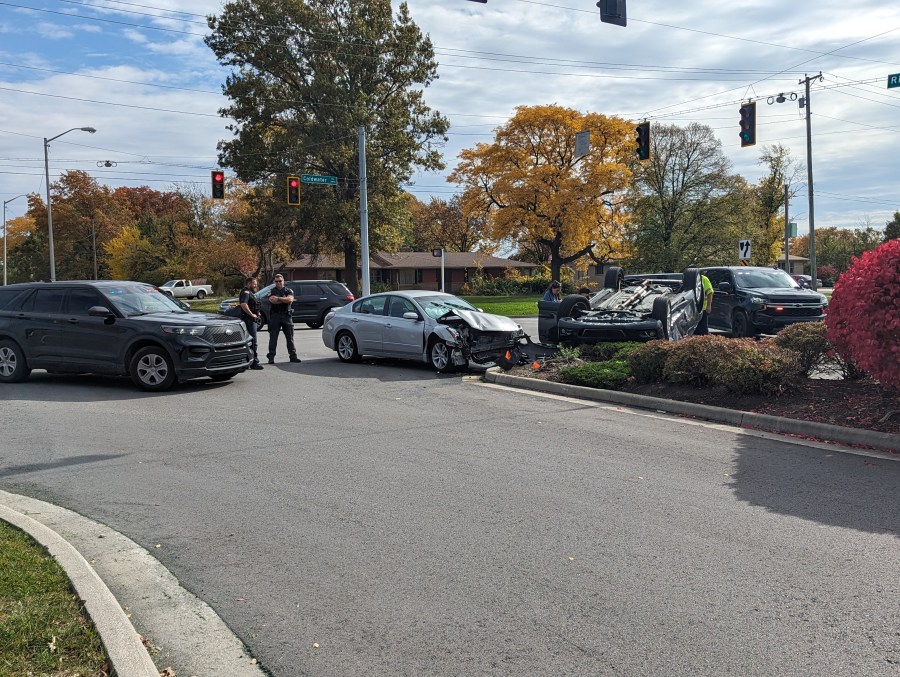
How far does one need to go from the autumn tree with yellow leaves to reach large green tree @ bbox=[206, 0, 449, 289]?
6.94 m

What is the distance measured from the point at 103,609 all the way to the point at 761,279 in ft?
57.7

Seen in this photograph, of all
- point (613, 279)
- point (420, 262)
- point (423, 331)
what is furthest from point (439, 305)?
point (420, 262)

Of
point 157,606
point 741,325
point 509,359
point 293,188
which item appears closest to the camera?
point 157,606

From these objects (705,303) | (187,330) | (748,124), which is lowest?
(187,330)

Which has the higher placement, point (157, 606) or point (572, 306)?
point (572, 306)

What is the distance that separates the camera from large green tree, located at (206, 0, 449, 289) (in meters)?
39.3

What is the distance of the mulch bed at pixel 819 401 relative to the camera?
8.04 m

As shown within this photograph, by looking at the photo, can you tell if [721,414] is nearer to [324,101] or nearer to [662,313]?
[662,313]

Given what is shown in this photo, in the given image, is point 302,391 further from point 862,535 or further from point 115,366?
point 862,535

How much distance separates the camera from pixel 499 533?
202 inches

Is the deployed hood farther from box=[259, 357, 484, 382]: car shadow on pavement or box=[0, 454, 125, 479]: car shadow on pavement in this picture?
box=[0, 454, 125, 479]: car shadow on pavement

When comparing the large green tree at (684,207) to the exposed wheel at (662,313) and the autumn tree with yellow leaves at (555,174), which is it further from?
the exposed wheel at (662,313)

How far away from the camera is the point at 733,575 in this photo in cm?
436

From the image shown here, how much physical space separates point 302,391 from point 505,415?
144 inches
